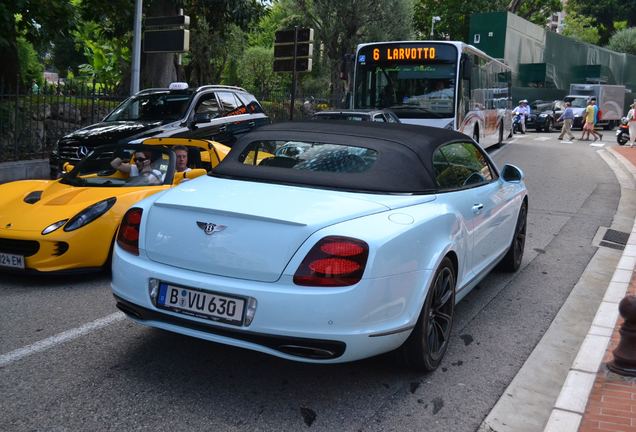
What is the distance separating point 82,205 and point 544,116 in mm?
33931

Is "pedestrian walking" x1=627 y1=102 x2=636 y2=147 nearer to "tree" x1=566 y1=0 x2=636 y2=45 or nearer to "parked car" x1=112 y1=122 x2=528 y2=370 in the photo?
"parked car" x1=112 y1=122 x2=528 y2=370

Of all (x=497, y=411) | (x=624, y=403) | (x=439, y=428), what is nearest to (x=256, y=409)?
(x=439, y=428)

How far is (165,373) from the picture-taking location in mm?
3945

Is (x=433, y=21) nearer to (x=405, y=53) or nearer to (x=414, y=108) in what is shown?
(x=405, y=53)

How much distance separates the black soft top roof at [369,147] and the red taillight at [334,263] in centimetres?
70

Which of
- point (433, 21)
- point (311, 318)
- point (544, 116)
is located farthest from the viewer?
point (433, 21)

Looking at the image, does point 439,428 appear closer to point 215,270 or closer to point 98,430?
point 215,270

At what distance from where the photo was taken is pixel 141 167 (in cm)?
661

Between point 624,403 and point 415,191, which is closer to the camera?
point 624,403

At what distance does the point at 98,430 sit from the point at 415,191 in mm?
2246

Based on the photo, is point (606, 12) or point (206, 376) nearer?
point (206, 376)

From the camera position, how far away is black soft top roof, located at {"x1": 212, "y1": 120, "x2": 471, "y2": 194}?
13.5 feet

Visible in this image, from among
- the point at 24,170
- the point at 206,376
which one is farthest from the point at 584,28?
the point at 206,376

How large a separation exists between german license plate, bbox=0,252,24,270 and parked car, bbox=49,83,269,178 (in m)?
4.73
